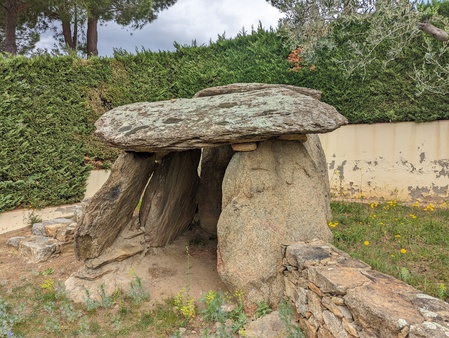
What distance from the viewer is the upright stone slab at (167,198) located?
544 cm

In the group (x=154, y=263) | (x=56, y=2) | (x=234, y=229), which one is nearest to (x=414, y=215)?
(x=234, y=229)

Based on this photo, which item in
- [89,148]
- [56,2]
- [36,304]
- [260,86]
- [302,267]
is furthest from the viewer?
[56,2]

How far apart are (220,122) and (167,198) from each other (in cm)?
215

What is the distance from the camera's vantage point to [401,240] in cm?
523

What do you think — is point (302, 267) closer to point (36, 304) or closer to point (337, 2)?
point (36, 304)

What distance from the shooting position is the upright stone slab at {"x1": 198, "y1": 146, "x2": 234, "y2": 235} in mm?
6035

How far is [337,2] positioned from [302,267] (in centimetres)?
559

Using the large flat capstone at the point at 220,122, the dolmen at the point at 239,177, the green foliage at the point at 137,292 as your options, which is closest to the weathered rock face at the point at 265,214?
the dolmen at the point at 239,177

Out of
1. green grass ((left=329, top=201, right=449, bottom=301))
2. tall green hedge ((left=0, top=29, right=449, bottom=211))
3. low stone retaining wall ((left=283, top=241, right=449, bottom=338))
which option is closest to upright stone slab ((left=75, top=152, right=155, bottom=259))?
low stone retaining wall ((left=283, top=241, right=449, bottom=338))

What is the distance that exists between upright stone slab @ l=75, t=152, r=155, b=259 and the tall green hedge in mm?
4406

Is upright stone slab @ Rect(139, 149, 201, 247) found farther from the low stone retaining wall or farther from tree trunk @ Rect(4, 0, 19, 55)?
tree trunk @ Rect(4, 0, 19, 55)

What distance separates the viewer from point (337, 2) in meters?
6.64

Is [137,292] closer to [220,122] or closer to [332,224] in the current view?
[220,122]

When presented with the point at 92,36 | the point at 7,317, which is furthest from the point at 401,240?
the point at 92,36
